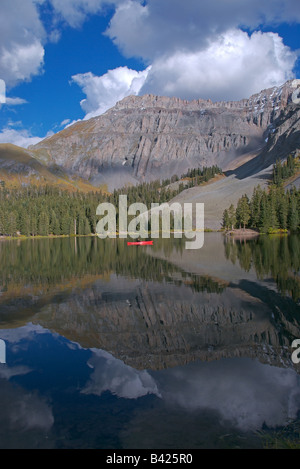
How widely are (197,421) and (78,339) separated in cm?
812

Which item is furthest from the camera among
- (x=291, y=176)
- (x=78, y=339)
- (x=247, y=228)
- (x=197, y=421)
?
(x=291, y=176)

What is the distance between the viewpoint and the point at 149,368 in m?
12.1

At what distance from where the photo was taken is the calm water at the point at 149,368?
333 inches

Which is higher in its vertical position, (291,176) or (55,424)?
(291,176)

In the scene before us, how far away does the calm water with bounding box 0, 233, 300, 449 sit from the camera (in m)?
8.45

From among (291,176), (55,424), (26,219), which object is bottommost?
(55,424)

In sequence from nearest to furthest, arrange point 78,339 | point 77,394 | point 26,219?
1. point 77,394
2. point 78,339
3. point 26,219

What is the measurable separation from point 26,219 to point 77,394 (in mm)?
155391
